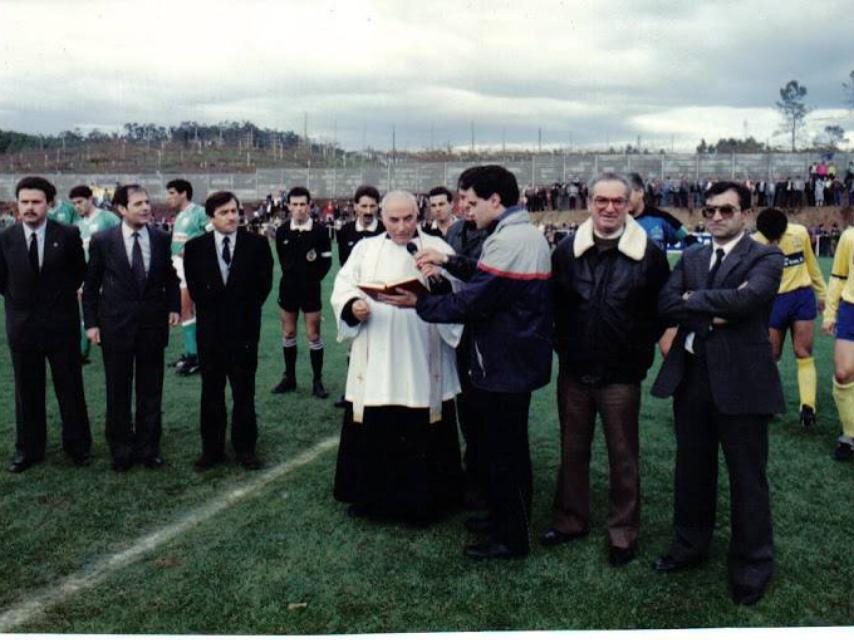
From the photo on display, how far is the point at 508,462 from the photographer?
4.04m

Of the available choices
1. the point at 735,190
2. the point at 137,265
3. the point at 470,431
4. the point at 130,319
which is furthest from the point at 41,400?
the point at 735,190

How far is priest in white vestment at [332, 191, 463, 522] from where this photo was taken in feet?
14.6

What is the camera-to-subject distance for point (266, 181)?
44.0m

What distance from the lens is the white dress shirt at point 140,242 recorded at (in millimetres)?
5500

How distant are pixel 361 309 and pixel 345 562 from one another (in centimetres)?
123

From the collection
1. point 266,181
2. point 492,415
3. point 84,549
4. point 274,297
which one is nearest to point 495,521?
point 492,415

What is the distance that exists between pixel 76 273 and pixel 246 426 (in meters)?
1.47

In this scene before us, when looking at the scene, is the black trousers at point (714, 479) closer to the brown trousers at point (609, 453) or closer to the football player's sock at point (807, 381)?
the brown trousers at point (609, 453)

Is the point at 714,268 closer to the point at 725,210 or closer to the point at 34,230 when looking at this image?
the point at 725,210

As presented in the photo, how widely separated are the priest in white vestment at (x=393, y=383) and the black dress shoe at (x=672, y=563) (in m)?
1.20

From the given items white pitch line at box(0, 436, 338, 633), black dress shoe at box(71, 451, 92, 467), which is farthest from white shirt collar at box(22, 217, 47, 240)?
white pitch line at box(0, 436, 338, 633)

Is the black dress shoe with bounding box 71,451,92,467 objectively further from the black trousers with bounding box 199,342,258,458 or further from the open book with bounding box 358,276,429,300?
the open book with bounding box 358,276,429,300

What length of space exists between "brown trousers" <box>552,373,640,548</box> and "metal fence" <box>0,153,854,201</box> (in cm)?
3306

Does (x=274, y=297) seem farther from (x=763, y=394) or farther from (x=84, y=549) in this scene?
(x=763, y=394)
